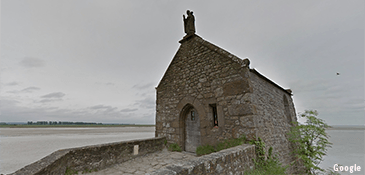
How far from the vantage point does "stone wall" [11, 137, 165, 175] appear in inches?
108

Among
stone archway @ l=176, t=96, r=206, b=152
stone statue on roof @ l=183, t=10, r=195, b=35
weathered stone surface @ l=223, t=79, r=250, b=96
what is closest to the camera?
weathered stone surface @ l=223, t=79, r=250, b=96

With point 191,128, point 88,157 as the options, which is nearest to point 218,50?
point 191,128

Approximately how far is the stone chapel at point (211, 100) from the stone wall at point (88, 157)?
5.32 feet

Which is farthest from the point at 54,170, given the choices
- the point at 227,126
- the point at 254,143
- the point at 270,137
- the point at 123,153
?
the point at 270,137

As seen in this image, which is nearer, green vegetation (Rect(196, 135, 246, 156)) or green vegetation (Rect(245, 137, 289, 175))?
green vegetation (Rect(245, 137, 289, 175))

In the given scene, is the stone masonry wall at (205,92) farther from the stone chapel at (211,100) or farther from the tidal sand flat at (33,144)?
the tidal sand flat at (33,144)

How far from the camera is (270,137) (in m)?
5.24

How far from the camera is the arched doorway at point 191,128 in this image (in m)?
6.02

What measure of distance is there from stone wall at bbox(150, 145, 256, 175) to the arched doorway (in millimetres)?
2409

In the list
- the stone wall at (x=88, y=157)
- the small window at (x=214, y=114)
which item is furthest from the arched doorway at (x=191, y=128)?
the stone wall at (x=88, y=157)

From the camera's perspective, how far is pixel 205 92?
561 cm

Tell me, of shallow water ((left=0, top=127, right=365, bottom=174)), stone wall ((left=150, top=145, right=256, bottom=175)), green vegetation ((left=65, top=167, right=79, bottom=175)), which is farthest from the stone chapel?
shallow water ((left=0, top=127, right=365, bottom=174))

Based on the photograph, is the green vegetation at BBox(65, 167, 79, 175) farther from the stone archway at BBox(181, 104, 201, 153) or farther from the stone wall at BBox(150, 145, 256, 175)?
the stone archway at BBox(181, 104, 201, 153)

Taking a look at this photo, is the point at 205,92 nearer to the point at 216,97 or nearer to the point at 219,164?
the point at 216,97
